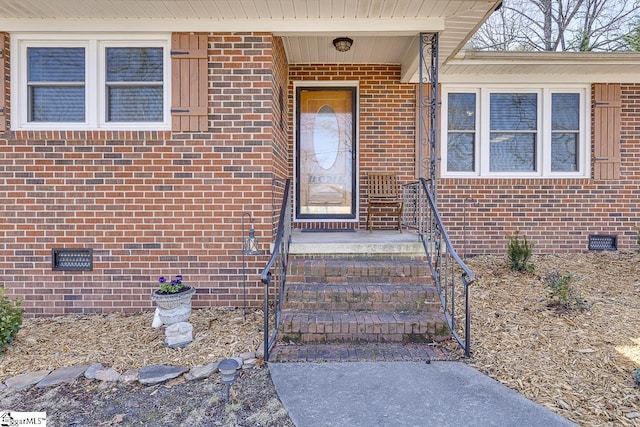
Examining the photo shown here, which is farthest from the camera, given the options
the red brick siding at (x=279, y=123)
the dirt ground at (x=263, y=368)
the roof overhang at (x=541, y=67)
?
the roof overhang at (x=541, y=67)

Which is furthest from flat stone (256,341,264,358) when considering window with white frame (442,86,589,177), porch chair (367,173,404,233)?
window with white frame (442,86,589,177)

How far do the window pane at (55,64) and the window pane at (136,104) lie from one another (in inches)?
16.9

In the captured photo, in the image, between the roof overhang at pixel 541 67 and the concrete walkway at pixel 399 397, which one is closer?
the concrete walkway at pixel 399 397

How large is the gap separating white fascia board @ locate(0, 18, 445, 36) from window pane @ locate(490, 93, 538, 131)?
7.79 feet

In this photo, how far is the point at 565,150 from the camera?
5.78 m

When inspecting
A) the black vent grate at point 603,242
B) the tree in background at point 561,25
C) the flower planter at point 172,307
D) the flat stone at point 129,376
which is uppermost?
the tree in background at point 561,25

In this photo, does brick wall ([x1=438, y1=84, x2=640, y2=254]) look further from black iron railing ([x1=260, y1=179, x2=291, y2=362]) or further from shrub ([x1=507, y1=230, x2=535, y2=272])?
black iron railing ([x1=260, y1=179, x2=291, y2=362])

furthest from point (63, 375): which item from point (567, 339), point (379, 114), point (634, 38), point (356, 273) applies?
point (634, 38)

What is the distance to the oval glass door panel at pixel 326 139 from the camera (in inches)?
221

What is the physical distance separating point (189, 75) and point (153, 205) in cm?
145

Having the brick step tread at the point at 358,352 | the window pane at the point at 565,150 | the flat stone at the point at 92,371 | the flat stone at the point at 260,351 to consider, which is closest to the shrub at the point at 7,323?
the flat stone at the point at 92,371

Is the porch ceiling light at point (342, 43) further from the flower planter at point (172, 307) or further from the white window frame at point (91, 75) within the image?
the flower planter at point (172, 307)

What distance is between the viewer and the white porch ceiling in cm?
359

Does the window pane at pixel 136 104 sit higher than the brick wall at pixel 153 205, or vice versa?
the window pane at pixel 136 104
